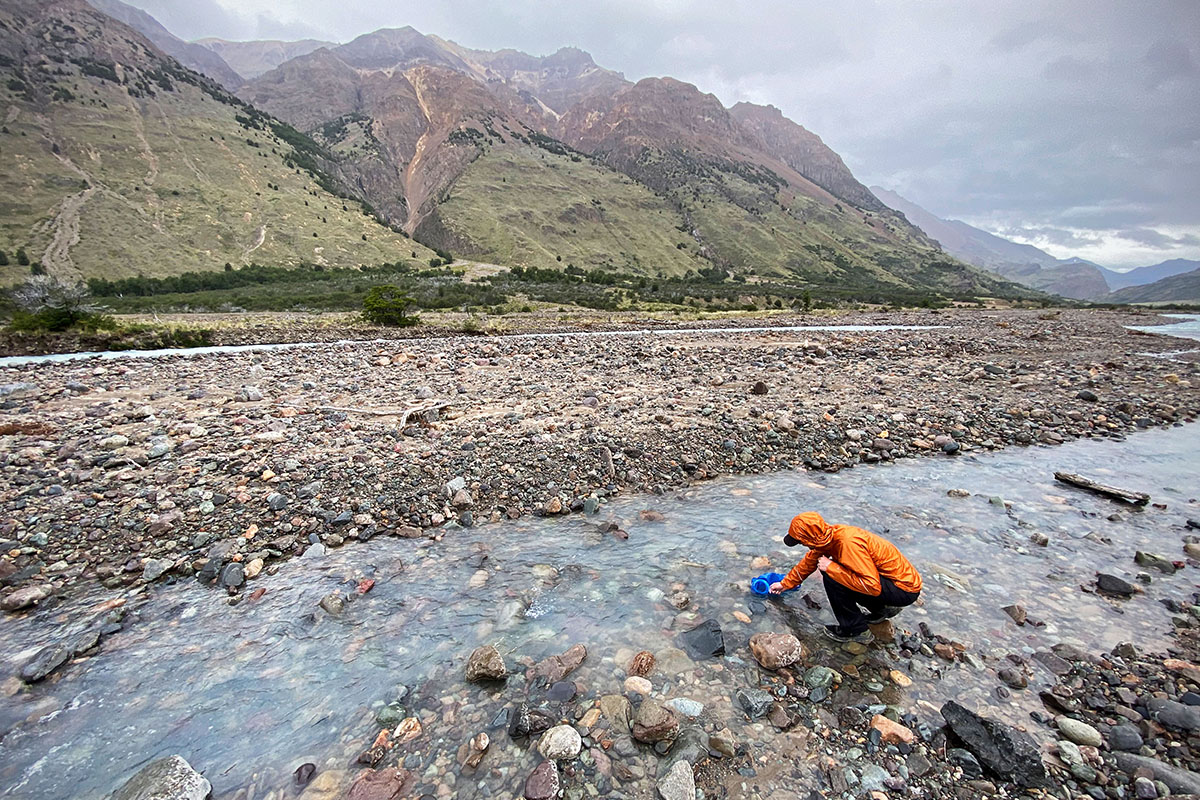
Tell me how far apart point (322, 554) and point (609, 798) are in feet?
15.4

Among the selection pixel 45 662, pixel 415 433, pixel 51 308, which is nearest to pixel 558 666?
pixel 45 662

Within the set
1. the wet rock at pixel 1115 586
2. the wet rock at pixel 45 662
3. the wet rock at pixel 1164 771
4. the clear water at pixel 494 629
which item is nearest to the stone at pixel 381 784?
the clear water at pixel 494 629

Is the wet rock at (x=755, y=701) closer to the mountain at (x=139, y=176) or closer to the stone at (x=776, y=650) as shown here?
the stone at (x=776, y=650)

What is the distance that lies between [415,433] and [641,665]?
22.6ft

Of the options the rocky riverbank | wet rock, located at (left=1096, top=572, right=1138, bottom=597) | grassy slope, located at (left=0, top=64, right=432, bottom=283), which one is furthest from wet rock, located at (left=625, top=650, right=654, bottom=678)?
grassy slope, located at (left=0, top=64, right=432, bottom=283)

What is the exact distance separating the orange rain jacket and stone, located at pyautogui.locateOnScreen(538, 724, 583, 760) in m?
2.80

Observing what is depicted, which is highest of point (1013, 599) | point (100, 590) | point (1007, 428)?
point (1007, 428)

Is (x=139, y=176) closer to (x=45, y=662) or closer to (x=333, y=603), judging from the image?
(x=45, y=662)

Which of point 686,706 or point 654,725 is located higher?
point 654,725

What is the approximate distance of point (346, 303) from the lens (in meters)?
43.8

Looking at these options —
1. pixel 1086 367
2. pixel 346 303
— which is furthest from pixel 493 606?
pixel 346 303

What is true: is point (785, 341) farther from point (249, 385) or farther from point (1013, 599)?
point (249, 385)

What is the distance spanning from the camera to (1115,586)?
5.74m

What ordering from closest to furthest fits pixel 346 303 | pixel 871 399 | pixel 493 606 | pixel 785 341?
1. pixel 493 606
2. pixel 871 399
3. pixel 785 341
4. pixel 346 303
